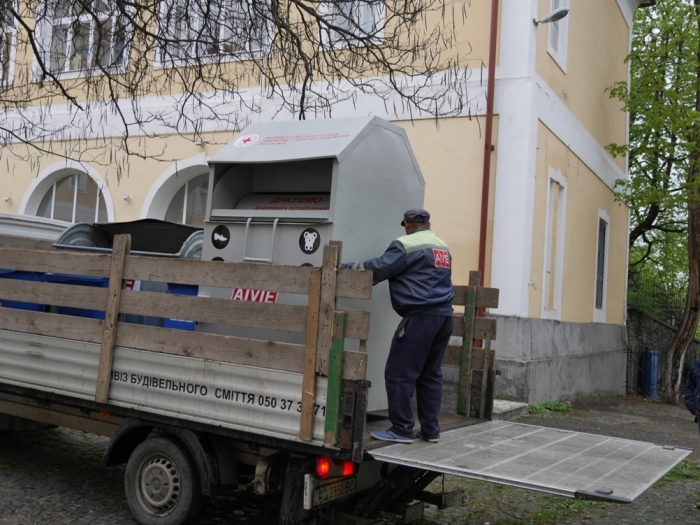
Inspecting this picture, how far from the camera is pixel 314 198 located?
590 cm

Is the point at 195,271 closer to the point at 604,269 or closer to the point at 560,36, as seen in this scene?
the point at 560,36

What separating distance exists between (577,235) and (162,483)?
35.3 ft

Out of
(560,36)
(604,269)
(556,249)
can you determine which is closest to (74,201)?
(556,249)

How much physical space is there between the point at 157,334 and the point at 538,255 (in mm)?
7824

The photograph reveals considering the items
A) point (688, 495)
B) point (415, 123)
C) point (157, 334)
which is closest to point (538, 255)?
point (415, 123)

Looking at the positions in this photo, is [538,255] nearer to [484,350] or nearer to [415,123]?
[415,123]

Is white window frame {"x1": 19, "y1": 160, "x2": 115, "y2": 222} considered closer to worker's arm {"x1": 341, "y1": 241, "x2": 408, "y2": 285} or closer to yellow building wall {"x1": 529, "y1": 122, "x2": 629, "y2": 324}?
yellow building wall {"x1": 529, "y1": 122, "x2": 629, "y2": 324}

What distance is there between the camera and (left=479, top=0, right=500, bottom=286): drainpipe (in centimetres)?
1114

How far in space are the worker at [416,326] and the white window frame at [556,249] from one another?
7253 mm

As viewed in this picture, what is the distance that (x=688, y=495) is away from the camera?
7289 mm

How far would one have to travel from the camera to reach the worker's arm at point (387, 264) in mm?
5031

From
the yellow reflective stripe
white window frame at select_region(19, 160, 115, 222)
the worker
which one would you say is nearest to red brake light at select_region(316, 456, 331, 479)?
the worker

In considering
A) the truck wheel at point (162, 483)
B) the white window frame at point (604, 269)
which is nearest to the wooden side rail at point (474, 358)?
the truck wheel at point (162, 483)

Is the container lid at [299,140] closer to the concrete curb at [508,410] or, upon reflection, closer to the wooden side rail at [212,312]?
the wooden side rail at [212,312]
